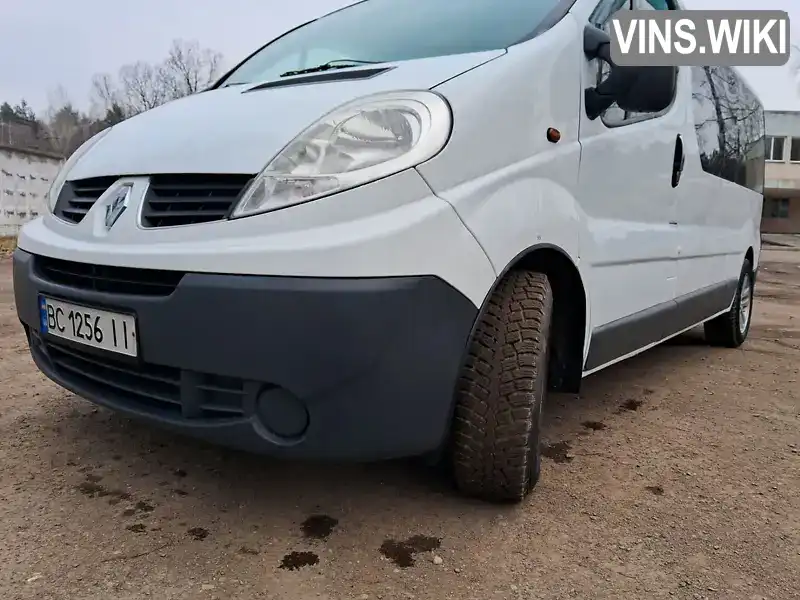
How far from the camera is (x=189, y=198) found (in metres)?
1.64

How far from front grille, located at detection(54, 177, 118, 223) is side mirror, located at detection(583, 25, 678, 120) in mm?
1466

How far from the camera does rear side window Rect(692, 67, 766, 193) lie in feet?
→ 10.8

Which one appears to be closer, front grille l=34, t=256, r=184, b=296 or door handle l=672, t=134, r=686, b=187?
front grille l=34, t=256, r=184, b=296

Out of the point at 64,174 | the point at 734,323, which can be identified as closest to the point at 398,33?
the point at 64,174

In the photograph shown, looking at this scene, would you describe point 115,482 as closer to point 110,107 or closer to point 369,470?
point 369,470

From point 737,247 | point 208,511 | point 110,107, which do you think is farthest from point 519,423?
point 110,107

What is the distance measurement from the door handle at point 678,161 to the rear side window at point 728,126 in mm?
333

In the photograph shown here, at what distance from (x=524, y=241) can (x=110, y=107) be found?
121 ft

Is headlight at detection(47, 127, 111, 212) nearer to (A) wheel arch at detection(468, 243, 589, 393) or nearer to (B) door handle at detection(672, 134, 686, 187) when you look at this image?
(A) wheel arch at detection(468, 243, 589, 393)

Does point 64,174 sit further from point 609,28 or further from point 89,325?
point 609,28

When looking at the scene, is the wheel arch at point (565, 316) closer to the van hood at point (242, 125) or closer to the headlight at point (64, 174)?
the van hood at point (242, 125)

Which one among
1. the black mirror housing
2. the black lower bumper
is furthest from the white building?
the black mirror housing

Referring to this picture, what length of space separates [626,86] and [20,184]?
14474 millimetres

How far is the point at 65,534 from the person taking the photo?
1.68 m
